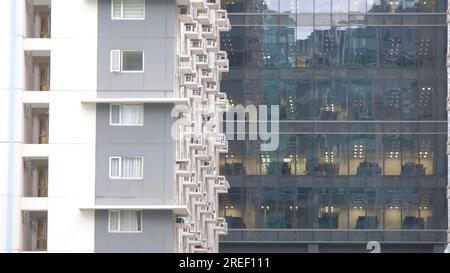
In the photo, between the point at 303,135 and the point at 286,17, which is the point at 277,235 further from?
the point at 286,17

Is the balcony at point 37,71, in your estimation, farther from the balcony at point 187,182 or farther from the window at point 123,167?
the balcony at point 187,182

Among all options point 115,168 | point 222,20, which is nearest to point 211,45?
point 222,20

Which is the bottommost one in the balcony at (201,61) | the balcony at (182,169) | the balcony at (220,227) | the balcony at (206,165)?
Result: the balcony at (220,227)

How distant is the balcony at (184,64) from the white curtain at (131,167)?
467cm

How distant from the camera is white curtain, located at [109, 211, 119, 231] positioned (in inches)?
2044

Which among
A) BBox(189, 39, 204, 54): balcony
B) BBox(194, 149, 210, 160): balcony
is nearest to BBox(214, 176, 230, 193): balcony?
BBox(194, 149, 210, 160): balcony

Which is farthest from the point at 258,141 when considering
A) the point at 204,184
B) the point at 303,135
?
the point at 204,184

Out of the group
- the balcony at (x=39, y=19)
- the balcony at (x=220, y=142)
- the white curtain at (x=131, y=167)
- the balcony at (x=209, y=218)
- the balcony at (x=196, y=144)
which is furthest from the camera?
the balcony at (x=220, y=142)

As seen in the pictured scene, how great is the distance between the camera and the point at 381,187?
97.9 meters

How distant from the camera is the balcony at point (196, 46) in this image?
61334mm

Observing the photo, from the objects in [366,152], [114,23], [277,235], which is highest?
[114,23]

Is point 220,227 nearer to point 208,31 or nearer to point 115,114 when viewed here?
point 208,31

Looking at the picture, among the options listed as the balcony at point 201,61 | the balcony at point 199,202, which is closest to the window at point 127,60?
the balcony at point 201,61
